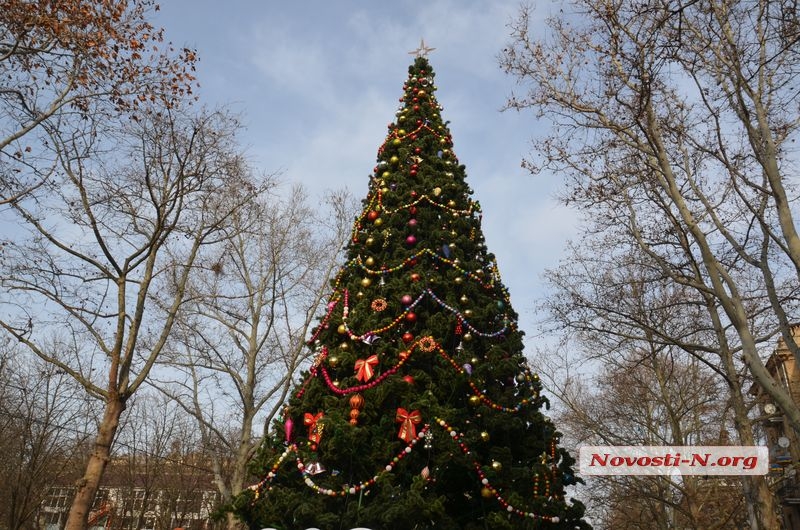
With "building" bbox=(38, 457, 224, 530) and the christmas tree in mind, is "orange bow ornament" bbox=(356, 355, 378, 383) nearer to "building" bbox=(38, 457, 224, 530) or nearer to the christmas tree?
the christmas tree

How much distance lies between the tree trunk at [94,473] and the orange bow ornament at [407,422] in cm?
479

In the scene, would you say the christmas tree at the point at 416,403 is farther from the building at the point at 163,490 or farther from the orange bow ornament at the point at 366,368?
the building at the point at 163,490

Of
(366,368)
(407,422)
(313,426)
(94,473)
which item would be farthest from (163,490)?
(407,422)

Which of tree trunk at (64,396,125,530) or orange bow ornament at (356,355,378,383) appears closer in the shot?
orange bow ornament at (356,355,378,383)

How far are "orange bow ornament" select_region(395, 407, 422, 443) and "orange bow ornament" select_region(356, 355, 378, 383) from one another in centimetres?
50

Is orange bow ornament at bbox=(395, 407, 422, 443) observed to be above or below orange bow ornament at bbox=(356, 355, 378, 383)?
below

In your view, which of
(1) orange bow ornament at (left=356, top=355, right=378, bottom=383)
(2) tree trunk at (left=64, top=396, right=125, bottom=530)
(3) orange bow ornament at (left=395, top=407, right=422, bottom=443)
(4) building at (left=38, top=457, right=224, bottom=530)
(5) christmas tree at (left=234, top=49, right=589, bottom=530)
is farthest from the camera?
(4) building at (left=38, top=457, right=224, bottom=530)

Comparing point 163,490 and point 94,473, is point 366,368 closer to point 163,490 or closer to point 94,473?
point 94,473

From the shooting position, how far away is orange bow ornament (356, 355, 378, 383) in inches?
220

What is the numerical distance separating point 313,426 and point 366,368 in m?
0.77

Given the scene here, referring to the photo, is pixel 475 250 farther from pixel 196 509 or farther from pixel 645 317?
pixel 196 509

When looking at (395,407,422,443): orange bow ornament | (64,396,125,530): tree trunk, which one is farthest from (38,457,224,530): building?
(395,407,422,443): orange bow ornament

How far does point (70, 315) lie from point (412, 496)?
280 inches

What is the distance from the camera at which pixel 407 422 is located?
17.1 feet
